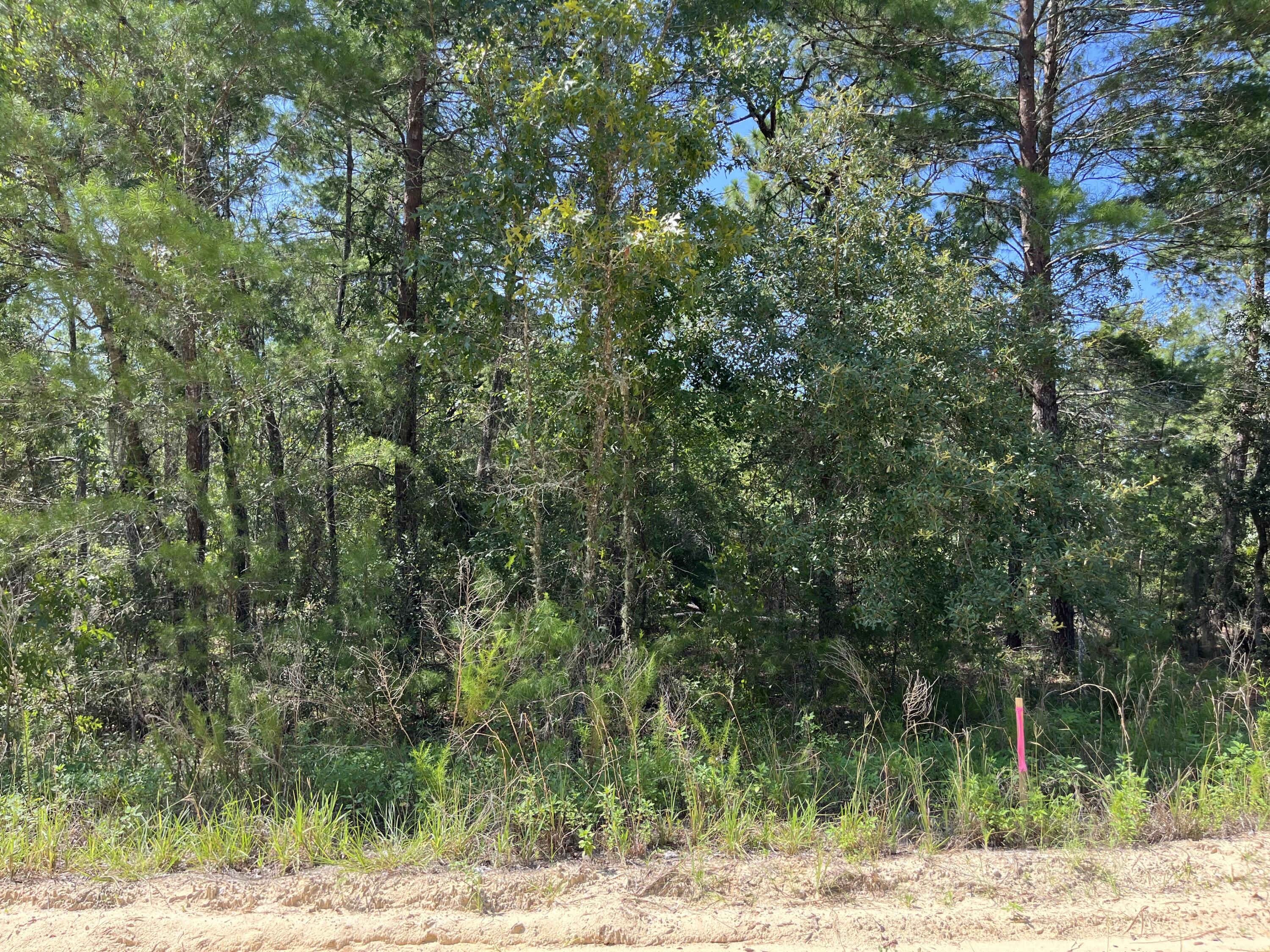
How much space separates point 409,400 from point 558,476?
2.92 metres

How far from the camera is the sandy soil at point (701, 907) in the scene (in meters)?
3.65

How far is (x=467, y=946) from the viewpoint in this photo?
3654 mm

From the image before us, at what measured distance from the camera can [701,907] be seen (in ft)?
12.9

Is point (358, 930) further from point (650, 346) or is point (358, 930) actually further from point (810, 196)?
point (810, 196)

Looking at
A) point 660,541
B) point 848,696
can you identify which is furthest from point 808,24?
point 848,696

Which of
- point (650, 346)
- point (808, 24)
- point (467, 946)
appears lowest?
point (467, 946)

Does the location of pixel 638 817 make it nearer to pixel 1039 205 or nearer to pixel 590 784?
pixel 590 784

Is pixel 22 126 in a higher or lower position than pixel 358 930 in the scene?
higher

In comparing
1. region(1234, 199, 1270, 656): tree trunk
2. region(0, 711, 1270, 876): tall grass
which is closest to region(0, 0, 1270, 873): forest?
region(0, 711, 1270, 876): tall grass

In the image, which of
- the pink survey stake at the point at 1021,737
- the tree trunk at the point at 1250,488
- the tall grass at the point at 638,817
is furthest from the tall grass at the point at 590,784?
the tree trunk at the point at 1250,488

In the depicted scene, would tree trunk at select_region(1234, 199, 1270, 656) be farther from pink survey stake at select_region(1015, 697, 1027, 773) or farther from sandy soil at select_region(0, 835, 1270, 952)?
sandy soil at select_region(0, 835, 1270, 952)

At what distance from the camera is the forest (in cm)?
538

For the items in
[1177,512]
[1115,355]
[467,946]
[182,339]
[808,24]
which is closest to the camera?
[467,946]

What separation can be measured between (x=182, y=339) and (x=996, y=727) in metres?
7.98
